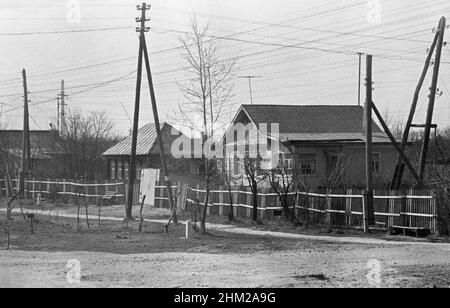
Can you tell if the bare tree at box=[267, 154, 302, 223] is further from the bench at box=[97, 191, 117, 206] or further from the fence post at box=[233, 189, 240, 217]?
the bench at box=[97, 191, 117, 206]

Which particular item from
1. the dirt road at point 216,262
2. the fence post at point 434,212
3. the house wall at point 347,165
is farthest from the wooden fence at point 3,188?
the fence post at point 434,212

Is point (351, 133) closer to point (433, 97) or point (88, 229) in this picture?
point (433, 97)

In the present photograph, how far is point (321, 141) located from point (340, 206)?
1496 cm

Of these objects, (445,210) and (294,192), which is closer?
(445,210)

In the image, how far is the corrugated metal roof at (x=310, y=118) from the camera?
139ft

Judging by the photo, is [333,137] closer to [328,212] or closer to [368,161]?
[328,212]

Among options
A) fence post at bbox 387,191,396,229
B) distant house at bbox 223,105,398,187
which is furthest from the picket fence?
fence post at bbox 387,191,396,229

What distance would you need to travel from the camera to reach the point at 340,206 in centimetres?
2370

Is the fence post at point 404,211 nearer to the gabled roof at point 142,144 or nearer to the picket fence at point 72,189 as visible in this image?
the picket fence at point 72,189

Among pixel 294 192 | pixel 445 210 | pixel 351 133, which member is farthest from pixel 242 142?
pixel 445 210

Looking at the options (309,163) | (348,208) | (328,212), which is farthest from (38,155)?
(348,208)
